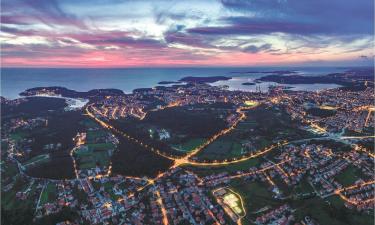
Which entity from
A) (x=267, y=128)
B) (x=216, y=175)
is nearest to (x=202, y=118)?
(x=267, y=128)

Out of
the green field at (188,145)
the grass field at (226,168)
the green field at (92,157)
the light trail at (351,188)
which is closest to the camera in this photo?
the light trail at (351,188)

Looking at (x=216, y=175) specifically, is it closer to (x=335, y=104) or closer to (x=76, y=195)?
(x=76, y=195)

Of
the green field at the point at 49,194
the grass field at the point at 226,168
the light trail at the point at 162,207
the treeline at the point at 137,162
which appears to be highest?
the treeline at the point at 137,162

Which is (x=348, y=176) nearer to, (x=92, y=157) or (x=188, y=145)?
(x=188, y=145)

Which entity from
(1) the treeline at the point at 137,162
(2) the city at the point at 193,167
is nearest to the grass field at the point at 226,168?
(2) the city at the point at 193,167

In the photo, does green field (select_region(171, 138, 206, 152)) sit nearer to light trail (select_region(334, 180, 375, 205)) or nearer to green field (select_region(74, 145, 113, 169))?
green field (select_region(74, 145, 113, 169))

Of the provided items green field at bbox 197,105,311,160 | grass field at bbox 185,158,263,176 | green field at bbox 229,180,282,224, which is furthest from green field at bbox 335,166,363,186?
green field at bbox 197,105,311,160

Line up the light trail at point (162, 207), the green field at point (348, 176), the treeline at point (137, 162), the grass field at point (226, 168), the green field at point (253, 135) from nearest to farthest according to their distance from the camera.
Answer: the light trail at point (162, 207), the green field at point (348, 176), the grass field at point (226, 168), the treeline at point (137, 162), the green field at point (253, 135)

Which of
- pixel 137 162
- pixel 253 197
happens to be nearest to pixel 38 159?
pixel 137 162

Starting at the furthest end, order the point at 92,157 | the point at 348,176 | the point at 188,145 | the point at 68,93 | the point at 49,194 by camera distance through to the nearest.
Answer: the point at 68,93 < the point at 188,145 < the point at 92,157 < the point at 348,176 < the point at 49,194

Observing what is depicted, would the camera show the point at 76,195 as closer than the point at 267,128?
Yes

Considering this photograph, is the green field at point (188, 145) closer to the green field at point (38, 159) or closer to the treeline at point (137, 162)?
the treeline at point (137, 162)
